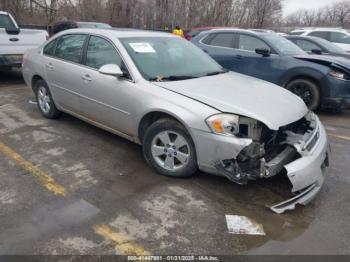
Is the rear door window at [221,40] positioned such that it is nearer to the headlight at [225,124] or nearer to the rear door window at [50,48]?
the rear door window at [50,48]

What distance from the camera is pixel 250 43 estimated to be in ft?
24.7

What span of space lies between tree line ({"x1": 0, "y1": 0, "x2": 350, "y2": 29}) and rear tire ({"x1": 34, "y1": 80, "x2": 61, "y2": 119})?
16.5m

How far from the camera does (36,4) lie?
20.6m

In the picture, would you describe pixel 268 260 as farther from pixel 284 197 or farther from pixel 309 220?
pixel 284 197

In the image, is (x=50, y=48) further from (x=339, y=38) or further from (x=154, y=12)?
(x=154, y=12)

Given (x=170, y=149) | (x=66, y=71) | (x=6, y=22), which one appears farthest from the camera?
(x=6, y=22)

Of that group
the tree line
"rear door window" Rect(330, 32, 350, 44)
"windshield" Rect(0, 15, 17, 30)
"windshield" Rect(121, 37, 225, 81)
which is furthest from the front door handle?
the tree line

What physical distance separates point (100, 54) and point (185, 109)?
1.69 m

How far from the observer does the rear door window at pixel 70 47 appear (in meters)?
4.85

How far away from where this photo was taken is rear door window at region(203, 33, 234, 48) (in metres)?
7.86

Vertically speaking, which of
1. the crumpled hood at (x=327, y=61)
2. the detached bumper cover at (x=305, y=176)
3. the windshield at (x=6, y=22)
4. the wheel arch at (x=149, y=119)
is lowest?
the detached bumper cover at (x=305, y=176)

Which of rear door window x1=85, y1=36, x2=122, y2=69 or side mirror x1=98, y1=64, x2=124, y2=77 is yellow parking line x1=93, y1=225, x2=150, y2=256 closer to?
side mirror x1=98, y1=64, x2=124, y2=77

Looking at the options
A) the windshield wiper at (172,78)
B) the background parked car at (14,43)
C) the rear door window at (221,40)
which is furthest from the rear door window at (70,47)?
the rear door window at (221,40)

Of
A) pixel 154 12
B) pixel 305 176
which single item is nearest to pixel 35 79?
pixel 305 176
